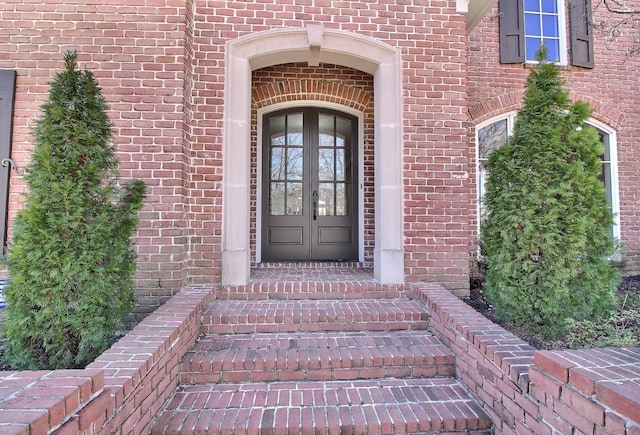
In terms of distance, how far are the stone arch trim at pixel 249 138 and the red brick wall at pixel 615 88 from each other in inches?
106

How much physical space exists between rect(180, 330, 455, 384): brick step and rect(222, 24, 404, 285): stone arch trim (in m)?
1.00

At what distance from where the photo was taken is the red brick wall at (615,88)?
5434 millimetres

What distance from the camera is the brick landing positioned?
1984 mm

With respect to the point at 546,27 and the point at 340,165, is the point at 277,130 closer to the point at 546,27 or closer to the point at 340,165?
the point at 340,165

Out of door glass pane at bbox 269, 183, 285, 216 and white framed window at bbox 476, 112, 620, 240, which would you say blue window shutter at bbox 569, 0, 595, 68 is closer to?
white framed window at bbox 476, 112, 620, 240

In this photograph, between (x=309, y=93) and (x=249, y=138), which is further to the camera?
(x=309, y=93)

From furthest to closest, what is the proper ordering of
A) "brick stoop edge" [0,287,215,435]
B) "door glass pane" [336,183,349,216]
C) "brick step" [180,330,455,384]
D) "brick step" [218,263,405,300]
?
"door glass pane" [336,183,349,216] → "brick step" [218,263,405,300] → "brick step" [180,330,455,384] → "brick stoop edge" [0,287,215,435]

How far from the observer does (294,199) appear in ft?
16.9

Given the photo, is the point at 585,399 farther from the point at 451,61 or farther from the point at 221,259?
the point at 451,61

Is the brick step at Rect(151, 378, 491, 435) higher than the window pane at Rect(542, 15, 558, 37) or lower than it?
lower

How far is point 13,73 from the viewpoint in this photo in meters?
3.47

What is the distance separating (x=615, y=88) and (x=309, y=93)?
5283 mm

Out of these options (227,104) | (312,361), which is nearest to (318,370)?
(312,361)

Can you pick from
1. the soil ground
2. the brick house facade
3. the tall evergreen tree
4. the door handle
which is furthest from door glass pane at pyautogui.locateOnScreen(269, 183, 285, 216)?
Answer: the tall evergreen tree
